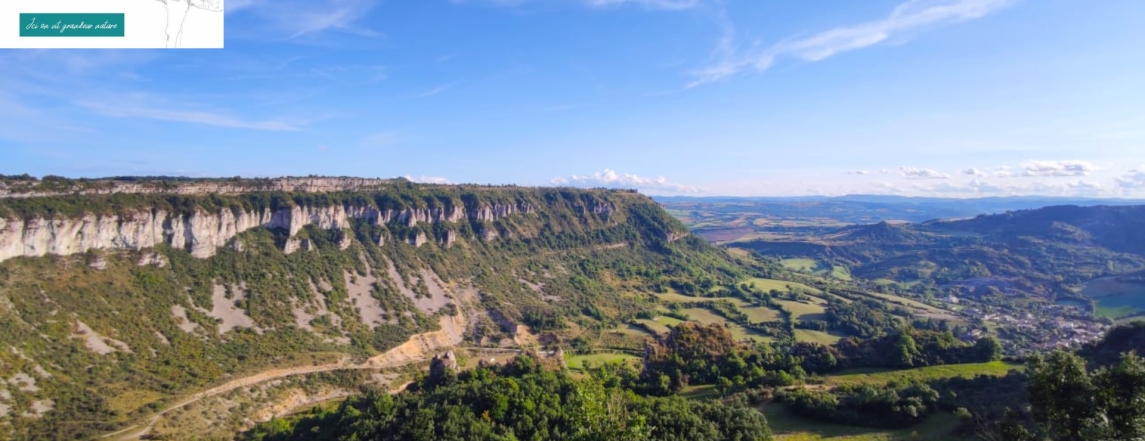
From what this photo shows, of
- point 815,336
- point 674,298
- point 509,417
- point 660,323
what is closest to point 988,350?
point 509,417

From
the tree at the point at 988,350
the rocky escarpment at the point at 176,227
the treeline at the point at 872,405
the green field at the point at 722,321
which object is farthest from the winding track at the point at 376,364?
the tree at the point at 988,350

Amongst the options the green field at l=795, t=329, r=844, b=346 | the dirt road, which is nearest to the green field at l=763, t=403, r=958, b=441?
the dirt road

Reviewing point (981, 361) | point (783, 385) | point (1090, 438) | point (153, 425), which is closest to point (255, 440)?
point (153, 425)

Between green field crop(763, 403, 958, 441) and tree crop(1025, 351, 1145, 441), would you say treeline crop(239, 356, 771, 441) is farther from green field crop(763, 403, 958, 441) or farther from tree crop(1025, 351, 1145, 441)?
tree crop(1025, 351, 1145, 441)

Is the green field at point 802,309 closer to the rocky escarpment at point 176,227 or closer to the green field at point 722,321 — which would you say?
the green field at point 722,321

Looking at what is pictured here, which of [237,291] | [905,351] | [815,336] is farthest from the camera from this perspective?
[815,336]

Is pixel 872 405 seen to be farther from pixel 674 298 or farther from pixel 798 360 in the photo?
pixel 674 298
